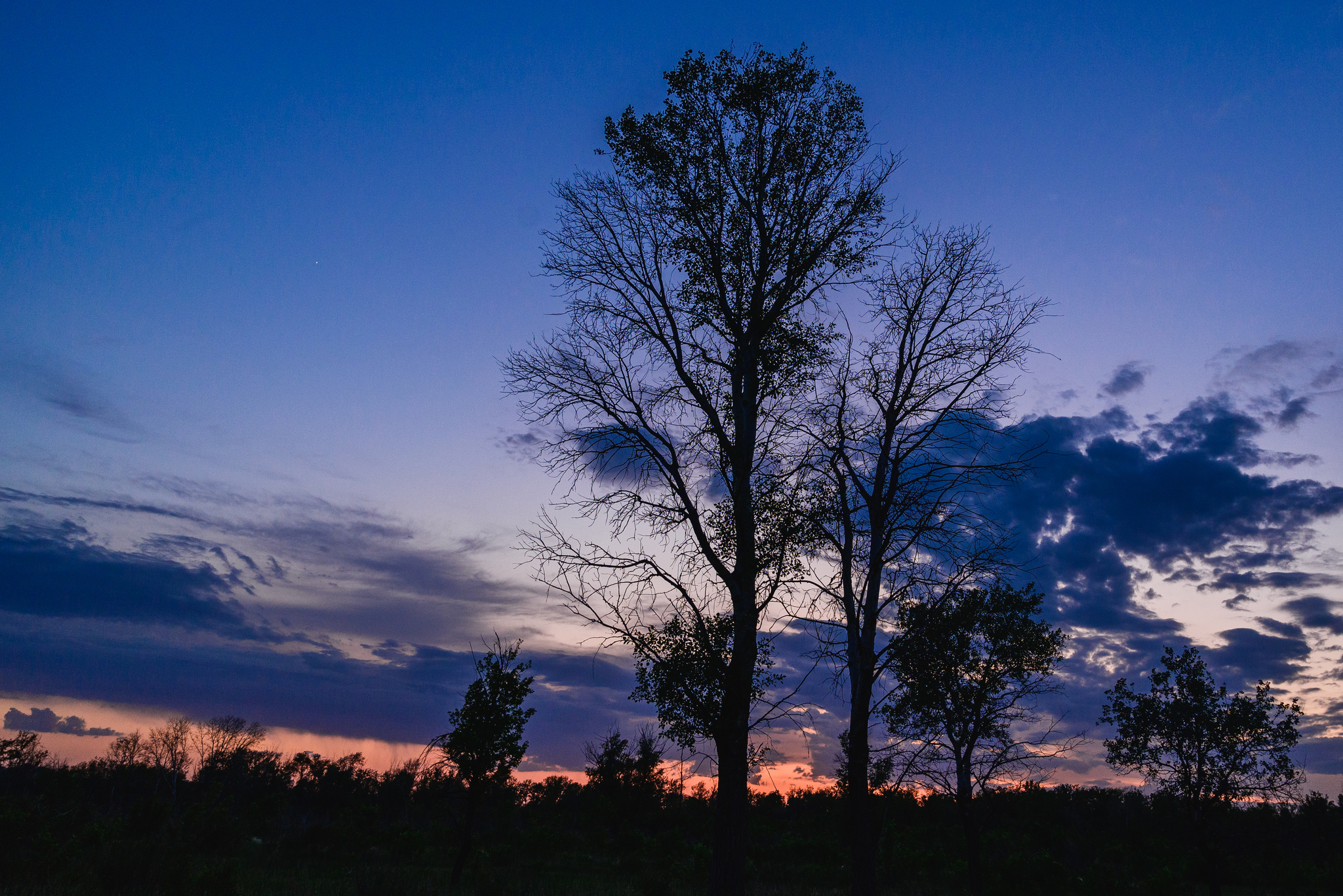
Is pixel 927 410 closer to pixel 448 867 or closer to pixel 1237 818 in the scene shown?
pixel 1237 818

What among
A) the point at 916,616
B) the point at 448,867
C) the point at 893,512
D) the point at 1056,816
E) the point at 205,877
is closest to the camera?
the point at 916,616

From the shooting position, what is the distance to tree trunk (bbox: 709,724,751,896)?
835 cm

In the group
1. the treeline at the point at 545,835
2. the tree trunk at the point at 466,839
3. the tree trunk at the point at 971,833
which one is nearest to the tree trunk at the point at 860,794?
the treeline at the point at 545,835

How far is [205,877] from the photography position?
Answer: 467 inches

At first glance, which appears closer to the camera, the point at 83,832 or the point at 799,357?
the point at 799,357

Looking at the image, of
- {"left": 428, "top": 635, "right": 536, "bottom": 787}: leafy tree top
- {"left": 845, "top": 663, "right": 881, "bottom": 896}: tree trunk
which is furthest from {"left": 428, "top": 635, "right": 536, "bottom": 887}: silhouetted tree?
{"left": 845, "top": 663, "right": 881, "bottom": 896}: tree trunk

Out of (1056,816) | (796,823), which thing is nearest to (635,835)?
(796,823)

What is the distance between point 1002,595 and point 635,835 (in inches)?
1019

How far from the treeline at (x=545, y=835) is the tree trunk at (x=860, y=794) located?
667 mm

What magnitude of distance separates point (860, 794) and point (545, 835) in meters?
27.8

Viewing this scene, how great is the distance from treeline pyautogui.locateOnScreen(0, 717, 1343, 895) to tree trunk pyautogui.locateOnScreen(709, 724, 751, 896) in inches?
121

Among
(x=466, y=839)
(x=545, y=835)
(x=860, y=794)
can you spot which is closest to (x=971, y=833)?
(x=860, y=794)

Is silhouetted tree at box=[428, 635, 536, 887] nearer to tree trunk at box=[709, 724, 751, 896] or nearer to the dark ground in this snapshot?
the dark ground

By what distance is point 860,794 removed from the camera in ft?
32.5
